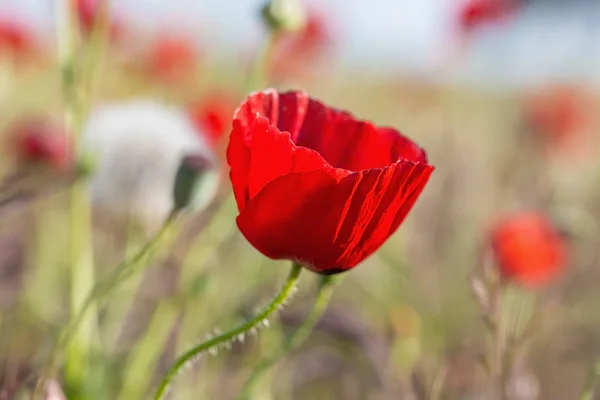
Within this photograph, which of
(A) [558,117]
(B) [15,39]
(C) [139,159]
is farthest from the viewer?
→ (A) [558,117]

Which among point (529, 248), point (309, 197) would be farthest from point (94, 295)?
point (529, 248)

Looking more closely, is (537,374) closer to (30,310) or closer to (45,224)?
(30,310)

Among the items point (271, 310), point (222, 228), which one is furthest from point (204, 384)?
point (271, 310)

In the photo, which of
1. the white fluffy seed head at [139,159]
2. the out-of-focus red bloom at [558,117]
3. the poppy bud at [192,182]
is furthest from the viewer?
the out-of-focus red bloom at [558,117]

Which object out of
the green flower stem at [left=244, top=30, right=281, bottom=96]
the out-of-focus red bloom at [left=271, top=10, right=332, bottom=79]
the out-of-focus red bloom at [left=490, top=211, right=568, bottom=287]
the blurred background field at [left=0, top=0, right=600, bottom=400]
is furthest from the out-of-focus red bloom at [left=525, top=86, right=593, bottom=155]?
the green flower stem at [left=244, top=30, right=281, bottom=96]

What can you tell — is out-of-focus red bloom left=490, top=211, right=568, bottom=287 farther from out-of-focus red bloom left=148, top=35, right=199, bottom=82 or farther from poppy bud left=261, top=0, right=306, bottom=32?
out-of-focus red bloom left=148, top=35, right=199, bottom=82

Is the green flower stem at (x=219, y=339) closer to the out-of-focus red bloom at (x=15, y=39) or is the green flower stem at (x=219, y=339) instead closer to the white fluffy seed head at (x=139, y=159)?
the white fluffy seed head at (x=139, y=159)

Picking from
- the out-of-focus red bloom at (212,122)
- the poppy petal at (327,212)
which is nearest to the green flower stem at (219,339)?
the poppy petal at (327,212)

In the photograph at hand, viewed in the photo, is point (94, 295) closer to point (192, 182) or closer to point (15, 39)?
point (192, 182)
